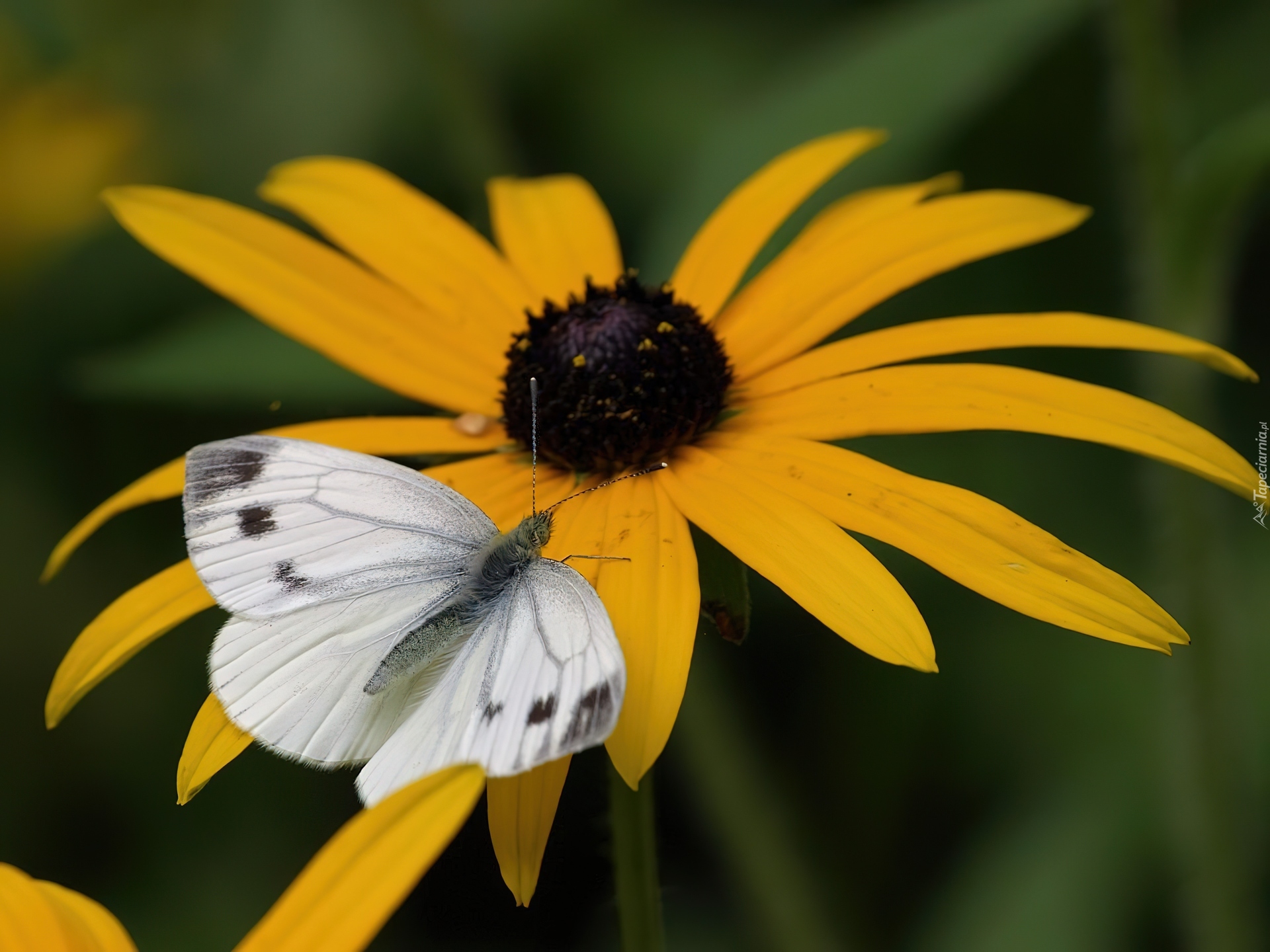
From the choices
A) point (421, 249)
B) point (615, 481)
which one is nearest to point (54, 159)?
point (421, 249)

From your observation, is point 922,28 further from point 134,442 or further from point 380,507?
point 134,442

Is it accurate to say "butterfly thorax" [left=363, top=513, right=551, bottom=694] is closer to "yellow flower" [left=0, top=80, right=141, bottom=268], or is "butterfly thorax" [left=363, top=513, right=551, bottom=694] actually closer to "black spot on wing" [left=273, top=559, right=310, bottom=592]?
"black spot on wing" [left=273, top=559, right=310, bottom=592]

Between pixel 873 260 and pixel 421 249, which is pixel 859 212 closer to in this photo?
pixel 873 260

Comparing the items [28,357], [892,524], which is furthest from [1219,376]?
[28,357]

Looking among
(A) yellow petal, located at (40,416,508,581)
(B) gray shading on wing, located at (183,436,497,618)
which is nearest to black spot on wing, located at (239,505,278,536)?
(B) gray shading on wing, located at (183,436,497,618)

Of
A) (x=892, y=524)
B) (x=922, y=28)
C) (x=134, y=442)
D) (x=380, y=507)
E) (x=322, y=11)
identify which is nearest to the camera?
(x=892, y=524)

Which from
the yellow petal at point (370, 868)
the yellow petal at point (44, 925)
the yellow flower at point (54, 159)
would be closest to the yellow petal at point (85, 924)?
the yellow petal at point (44, 925)

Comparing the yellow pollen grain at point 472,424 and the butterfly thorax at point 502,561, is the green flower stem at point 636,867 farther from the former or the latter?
the yellow pollen grain at point 472,424
